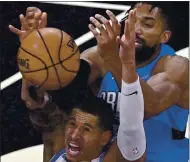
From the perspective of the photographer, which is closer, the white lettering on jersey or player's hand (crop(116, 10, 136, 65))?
player's hand (crop(116, 10, 136, 65))

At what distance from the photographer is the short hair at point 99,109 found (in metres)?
2.33

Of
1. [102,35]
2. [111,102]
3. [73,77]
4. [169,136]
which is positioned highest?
[102,35]

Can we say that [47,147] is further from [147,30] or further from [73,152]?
[147,30]

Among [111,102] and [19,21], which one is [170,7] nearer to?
[111,102]

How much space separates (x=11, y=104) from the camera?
2.39 m

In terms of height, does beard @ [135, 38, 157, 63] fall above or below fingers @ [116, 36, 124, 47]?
below

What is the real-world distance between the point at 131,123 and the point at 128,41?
0.38 meters

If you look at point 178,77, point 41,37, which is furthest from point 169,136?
point 41,37

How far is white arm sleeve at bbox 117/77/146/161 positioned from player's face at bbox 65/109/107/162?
11cm

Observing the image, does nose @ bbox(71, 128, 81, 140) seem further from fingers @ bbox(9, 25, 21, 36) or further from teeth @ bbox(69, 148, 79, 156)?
fingers @ bbox(9, 25, 21, 36)

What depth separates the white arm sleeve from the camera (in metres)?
2.25

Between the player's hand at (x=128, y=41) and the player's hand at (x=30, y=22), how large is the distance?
0.40 metres

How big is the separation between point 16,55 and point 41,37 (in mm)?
173

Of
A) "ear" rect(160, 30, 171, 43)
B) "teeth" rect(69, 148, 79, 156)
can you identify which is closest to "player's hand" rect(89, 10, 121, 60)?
"ear" rect(160, 30, 171, 43)
